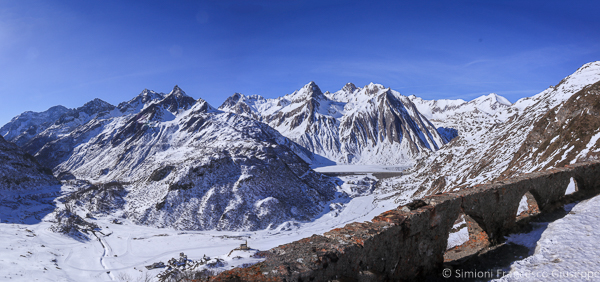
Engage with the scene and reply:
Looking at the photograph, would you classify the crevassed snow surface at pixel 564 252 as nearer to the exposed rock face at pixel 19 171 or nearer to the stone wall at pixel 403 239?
the stone wall at pixel 403 239

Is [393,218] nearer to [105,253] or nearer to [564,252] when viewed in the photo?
[564,252]

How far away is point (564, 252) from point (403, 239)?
20.4 feet

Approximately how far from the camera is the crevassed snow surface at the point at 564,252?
8.36 m

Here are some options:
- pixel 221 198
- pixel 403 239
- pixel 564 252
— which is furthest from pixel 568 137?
pixel 221 198

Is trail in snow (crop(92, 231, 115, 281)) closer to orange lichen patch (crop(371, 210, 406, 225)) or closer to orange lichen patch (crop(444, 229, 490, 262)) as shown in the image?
orange lichen patch (crop(371, 210, 406, 225))

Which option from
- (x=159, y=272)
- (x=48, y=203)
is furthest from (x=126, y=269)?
(x=48, y=203)

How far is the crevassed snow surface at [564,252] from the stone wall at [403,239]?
1.78 m

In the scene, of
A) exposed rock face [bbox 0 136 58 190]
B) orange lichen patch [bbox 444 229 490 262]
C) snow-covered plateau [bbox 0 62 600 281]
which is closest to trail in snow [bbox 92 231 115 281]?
snow-covered plateau [bbox 0 62 600 281]

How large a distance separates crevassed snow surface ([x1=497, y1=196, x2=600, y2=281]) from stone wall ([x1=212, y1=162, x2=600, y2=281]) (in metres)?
1.78

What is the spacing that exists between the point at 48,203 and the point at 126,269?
65.5 metres

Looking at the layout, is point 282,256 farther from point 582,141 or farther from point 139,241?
point 139,241

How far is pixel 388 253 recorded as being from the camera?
29.4ft

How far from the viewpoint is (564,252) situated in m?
9.66

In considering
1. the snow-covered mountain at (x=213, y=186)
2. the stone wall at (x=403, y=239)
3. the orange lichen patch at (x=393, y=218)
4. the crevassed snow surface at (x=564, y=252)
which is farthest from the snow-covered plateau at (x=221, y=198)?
the orange lichen patch at (x=393, y=218)
